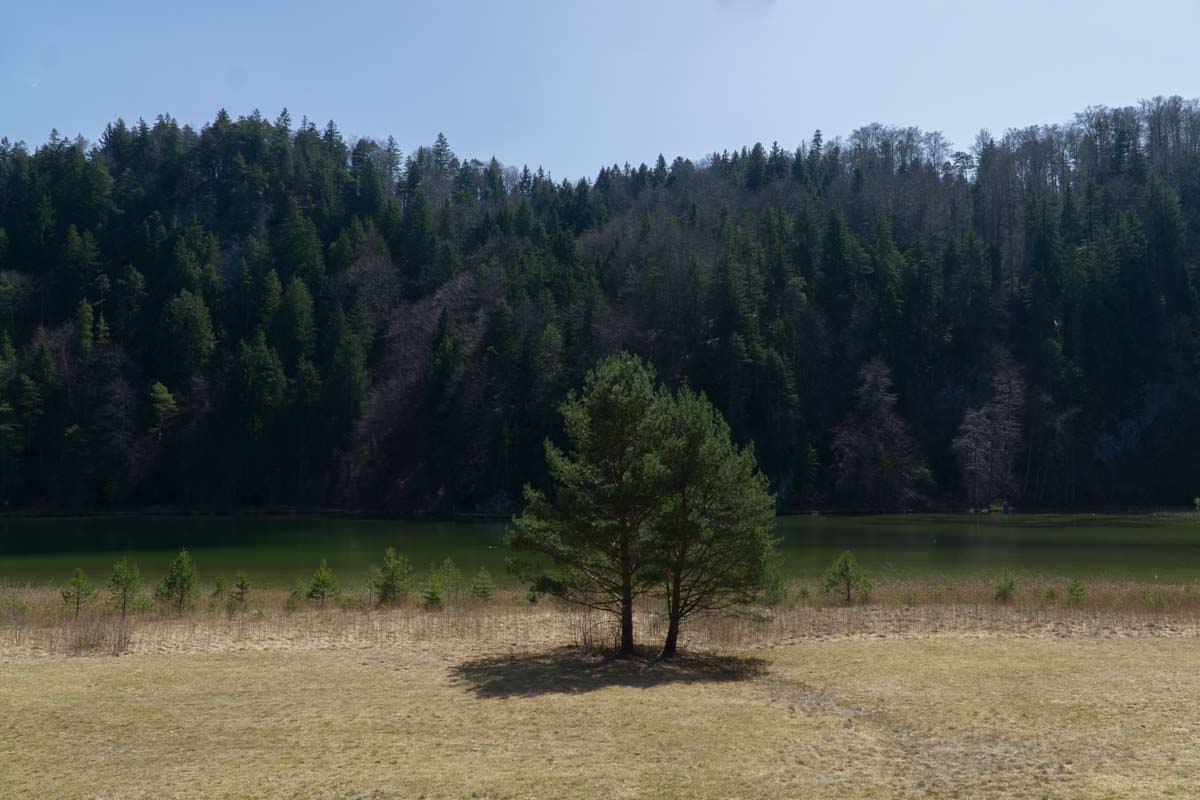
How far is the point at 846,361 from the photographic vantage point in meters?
97.8

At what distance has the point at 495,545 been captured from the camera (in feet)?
180

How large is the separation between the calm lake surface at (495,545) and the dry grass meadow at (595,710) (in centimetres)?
1357

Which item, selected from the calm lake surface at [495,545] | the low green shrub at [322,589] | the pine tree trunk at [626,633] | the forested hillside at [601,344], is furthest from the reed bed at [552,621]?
the forested hillside at [601,344]

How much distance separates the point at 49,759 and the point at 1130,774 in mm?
13850

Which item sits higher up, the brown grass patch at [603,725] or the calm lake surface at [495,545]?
the brown grass patch at [603,725]

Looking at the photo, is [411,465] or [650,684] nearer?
[650,684]

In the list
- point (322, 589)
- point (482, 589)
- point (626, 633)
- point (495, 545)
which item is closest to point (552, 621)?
point (482, 589)

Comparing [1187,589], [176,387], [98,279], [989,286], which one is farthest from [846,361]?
[98,279]

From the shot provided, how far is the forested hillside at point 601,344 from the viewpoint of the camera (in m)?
89.7

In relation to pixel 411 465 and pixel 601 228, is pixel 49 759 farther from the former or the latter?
pixel 601 228

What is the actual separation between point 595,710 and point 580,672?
145 inches

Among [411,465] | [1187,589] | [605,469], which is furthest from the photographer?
[411,465]

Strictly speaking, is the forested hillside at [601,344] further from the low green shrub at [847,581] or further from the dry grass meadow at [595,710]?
the dry grass meadow at [595,710]

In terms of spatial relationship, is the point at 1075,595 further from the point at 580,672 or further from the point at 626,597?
the point at 580,672
